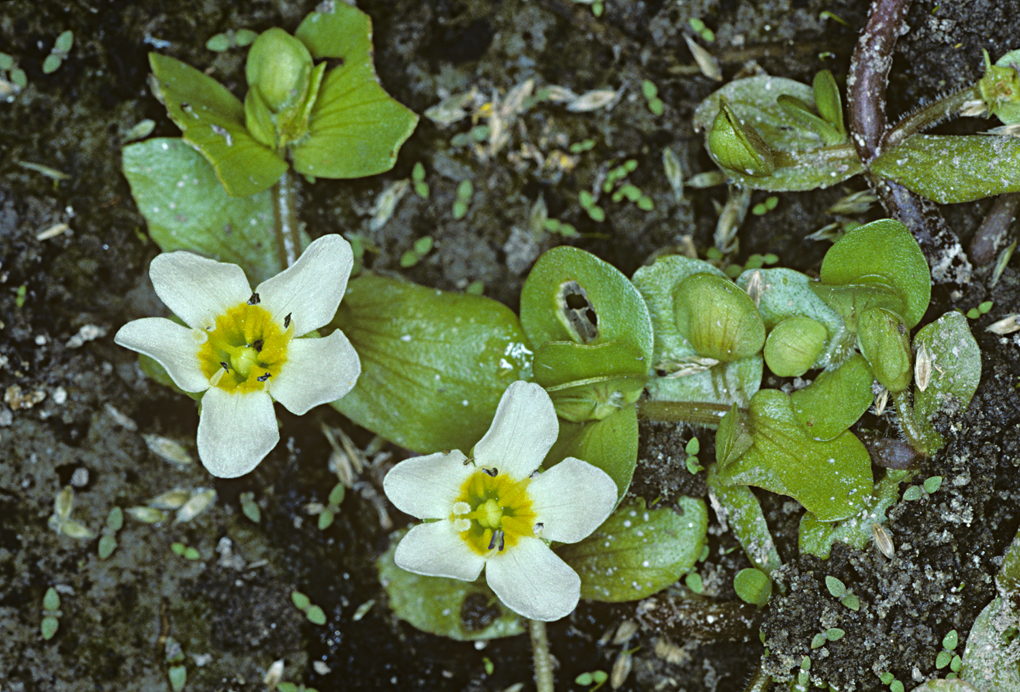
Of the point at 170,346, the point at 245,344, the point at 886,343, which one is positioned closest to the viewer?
the point at 886,343

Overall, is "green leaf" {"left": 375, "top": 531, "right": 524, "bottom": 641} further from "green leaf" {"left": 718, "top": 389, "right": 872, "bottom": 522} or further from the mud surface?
"green leaf" {"left": 718, "top": 389, "right": 872, "bottom": 522}

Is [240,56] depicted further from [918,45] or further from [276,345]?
[918,45]

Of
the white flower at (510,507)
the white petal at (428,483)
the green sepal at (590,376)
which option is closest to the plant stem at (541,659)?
the white flower at (510,507)

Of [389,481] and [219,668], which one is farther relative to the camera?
[219,668]

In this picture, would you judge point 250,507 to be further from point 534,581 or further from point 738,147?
point 738,147

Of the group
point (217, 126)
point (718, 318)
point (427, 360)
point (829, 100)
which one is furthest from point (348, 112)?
point (829, 100)

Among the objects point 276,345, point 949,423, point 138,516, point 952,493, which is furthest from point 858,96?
point 138,516
